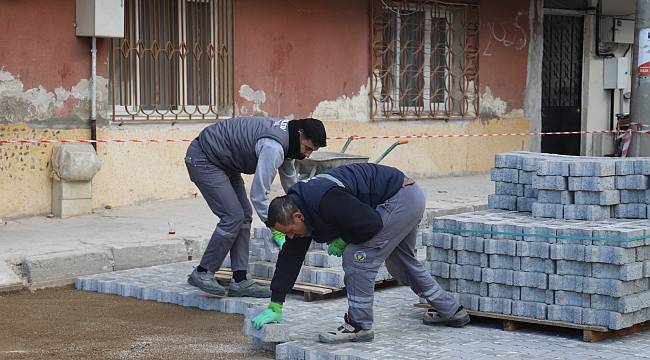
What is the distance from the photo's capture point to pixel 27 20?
11133 millimetres

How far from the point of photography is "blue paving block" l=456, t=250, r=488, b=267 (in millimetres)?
7086

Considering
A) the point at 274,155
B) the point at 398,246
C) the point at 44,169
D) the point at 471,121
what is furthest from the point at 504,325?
the point at 471,121

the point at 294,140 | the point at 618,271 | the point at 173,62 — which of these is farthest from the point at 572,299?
the point at 173,62

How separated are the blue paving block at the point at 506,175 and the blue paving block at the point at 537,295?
98cm

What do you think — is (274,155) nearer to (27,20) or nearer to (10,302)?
(10,302)

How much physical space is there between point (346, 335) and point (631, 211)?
6.95 feet

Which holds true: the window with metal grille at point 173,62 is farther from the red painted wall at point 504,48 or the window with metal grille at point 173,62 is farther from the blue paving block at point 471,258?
the blue paving block at point 471,258

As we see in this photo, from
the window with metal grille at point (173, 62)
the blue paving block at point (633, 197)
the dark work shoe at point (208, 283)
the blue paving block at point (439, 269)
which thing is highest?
the window with metal grille at point (173, 62)

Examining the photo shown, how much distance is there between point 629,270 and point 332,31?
819 cm

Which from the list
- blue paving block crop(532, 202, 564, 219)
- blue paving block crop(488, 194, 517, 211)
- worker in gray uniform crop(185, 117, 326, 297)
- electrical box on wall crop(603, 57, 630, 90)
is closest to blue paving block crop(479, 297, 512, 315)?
blue paving block crop(532, 202, 564, 219)

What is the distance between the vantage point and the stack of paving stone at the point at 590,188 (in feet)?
23.4

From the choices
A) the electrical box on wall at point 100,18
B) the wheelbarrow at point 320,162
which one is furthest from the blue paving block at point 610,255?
the electrical box on wall at point 100,18

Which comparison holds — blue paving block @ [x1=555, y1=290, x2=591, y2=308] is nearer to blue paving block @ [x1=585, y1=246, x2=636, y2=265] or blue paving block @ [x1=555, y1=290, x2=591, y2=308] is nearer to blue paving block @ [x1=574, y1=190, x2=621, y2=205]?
blue paving block @ [x1=585, y1=246, x2=636, y2=265]

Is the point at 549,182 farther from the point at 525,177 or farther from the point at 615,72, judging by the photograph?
the point at 615,72
